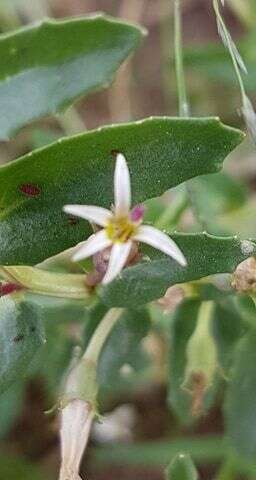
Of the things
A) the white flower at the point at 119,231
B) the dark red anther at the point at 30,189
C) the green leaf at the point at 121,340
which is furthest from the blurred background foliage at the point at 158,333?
the white flower at the point at 119,231

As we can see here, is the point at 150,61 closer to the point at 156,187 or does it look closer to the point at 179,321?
the point at 179,321

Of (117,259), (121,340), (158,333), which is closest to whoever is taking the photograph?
(117,259)

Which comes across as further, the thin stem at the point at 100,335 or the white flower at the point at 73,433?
the thin stem at the point at 100,335

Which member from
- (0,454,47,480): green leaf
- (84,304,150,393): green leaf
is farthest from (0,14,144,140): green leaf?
(0,454,47,480): green leaf

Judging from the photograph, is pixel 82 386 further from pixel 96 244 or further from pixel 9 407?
pixel 9 407

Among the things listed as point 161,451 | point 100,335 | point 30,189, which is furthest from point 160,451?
point 30,189

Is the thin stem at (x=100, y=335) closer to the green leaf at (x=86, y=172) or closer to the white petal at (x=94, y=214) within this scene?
the green leaf at (x=86, y=172)

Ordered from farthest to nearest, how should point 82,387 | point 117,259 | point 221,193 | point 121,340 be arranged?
point 221,193 → point 121,340 → point 82,387 → point 117,259
